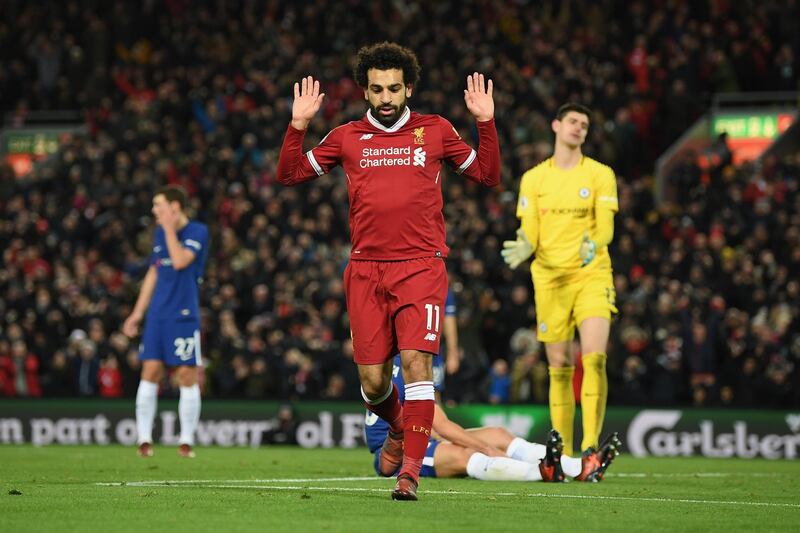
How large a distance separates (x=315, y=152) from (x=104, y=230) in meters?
18.0

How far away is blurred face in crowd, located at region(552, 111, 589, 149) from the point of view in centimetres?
1195

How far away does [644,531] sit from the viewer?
687 centimetres

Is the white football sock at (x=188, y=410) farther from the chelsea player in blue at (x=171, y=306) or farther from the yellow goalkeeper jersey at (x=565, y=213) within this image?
the yellow goalkeeper jersey at (x=565, y=213)

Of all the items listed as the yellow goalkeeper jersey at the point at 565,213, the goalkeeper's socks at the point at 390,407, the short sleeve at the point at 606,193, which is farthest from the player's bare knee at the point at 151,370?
the goalkeeper's socks at the point at 390,407

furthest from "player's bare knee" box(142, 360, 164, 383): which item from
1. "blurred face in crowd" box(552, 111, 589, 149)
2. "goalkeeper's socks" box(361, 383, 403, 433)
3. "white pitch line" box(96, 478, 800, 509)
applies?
"goalkeeper's socks" box(361, 383, 403, 433)

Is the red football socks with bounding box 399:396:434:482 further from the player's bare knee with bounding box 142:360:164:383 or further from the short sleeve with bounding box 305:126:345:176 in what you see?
the player's bare knee with bounding box 142:360:164:383

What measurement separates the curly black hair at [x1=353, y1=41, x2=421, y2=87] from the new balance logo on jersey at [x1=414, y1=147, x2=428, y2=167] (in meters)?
0.47

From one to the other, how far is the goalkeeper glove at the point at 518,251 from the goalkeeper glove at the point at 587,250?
0.57 m

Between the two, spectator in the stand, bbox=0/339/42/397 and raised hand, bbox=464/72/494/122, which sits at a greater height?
raised hand, bbox=464/72/494/122

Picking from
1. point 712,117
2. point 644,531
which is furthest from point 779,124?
point 644,531

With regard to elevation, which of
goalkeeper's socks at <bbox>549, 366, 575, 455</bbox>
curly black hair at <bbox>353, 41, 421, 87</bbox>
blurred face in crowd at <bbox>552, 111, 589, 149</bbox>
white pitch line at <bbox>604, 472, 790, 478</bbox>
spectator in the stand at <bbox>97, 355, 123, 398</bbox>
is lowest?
white pitch line at <bbox>604, 472, 790, 478</bbox>

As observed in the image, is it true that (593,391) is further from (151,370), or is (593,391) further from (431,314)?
(151,370)

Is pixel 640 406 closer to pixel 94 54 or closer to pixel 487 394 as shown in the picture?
pixel 487 394

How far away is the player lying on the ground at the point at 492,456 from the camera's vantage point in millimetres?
10539
